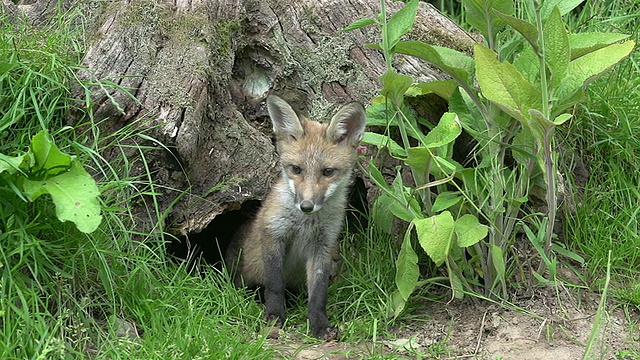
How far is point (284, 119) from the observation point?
4.16m

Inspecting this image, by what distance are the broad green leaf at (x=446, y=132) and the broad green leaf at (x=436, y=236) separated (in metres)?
0.35

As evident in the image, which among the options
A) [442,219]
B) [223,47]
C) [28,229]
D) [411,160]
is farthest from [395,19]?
[28,229]

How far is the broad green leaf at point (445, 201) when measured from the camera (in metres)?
3.62

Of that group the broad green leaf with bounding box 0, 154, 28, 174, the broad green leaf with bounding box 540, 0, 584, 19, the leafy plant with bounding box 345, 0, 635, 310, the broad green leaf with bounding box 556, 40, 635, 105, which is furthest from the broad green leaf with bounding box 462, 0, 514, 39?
the broad green leaf with bounding box 0, 154, 28, 174

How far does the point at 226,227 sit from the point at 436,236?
2235mm

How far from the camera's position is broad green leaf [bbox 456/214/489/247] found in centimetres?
340

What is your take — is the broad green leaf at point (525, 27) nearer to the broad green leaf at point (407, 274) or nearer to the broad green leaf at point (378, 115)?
the broad green leaf at point (378, 115)

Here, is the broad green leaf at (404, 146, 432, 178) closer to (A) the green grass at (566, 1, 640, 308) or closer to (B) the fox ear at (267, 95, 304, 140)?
(B) the fox ear at (267, 95, 304, 140)

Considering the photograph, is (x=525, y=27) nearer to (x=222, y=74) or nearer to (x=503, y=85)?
(x=503, y=85)

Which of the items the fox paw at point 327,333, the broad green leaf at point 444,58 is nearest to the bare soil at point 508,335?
the fox paw at point 327,333

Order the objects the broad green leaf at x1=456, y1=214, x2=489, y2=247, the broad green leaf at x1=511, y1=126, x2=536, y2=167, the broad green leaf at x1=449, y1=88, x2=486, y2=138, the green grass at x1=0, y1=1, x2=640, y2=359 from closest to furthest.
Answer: the green grass at x1=0, y1=1, x2=640, y2=359, the broad green leaf at x1=456, y1=214, x2=489, y2=247, the broad green leaf at x1=511, y1=126, x2=536, y2=167, the broad green leaf at x1=449, y1=88, x2=486, y2=138

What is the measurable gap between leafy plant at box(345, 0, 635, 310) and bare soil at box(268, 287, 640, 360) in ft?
0.51

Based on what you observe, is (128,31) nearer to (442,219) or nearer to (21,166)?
(21,166)

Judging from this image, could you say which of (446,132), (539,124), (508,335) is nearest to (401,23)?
(446,132)
